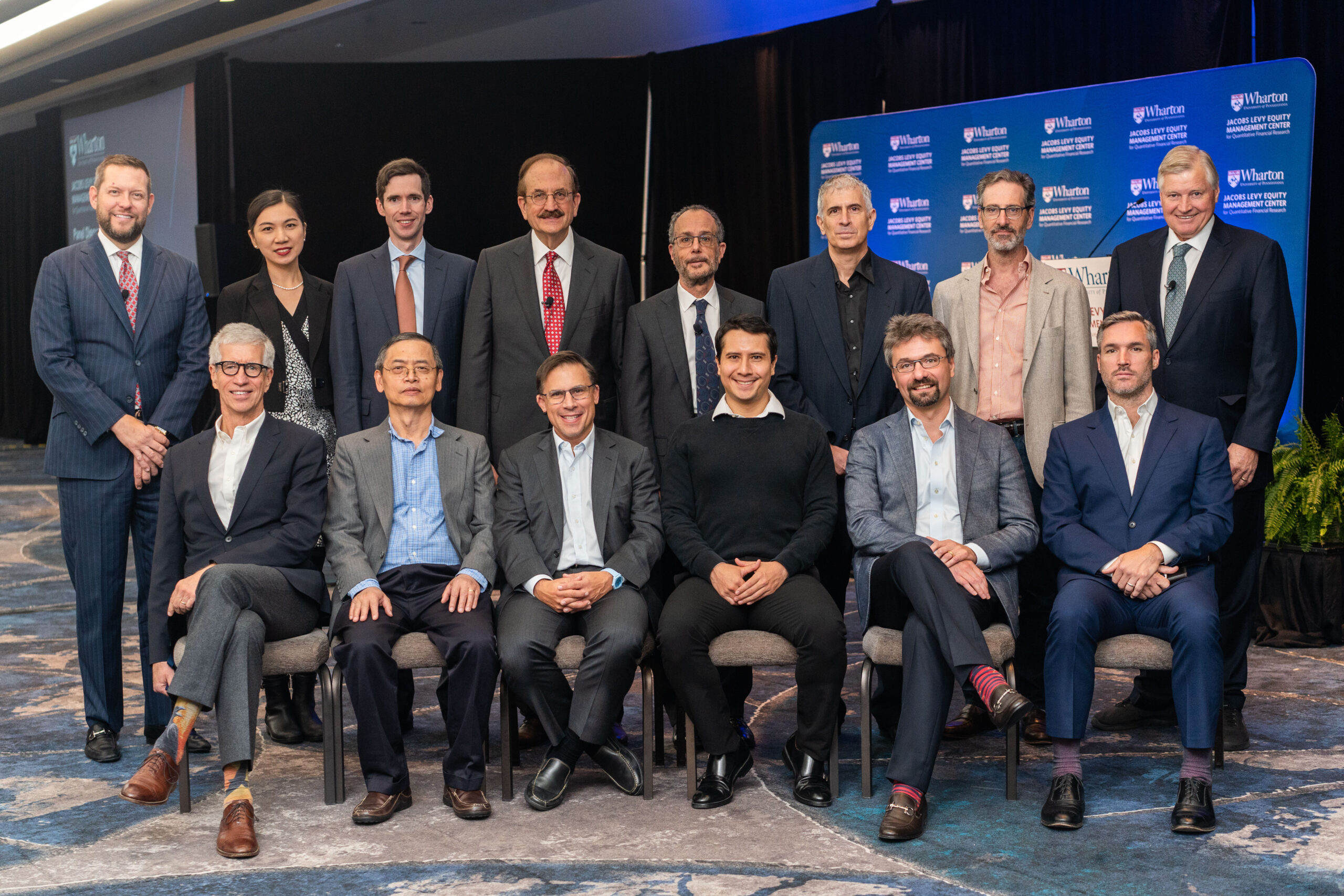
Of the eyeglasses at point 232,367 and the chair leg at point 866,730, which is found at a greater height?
the eyeglasses at point 232,367

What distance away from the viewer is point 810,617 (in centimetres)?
338

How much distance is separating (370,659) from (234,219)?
787cm

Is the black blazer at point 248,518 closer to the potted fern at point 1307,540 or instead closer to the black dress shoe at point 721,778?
the black dress shoe at point 721,778

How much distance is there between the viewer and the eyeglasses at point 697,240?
13.0ft

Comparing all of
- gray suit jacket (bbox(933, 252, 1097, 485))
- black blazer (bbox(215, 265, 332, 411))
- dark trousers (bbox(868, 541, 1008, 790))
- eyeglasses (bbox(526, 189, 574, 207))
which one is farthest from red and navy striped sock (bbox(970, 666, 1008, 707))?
black blazer (bbox(215, 265, 332, 411))

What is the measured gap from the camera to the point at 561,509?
366 cm

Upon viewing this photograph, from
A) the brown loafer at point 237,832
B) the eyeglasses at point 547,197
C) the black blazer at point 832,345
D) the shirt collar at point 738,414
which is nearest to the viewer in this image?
the brown loafer at point 237,832

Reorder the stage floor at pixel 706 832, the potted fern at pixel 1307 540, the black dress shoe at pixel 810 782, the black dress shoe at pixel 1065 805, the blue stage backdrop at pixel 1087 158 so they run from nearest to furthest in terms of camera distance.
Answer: the stage floor at pixel 706 832 < the black dress shoe at pixel 1065 805 < the black dress shoe at pixel 810 782 < the potted fern at pixel 1307 540 < the blue stage backdrop at pixel 1087 158

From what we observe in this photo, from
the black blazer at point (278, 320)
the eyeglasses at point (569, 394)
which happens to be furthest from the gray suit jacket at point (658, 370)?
the black blazer at point (278, 320)

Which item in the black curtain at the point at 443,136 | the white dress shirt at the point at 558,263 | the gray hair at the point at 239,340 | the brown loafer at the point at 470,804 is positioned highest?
the black curtain at the point at 443,136

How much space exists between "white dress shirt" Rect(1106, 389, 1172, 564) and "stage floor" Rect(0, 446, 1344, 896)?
34.7 inches

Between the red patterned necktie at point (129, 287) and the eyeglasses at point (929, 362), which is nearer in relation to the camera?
the eyeglasses at point (929, 362)

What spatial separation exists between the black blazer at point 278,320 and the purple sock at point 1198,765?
2796 mm

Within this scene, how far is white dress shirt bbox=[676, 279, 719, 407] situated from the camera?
4008 mm
